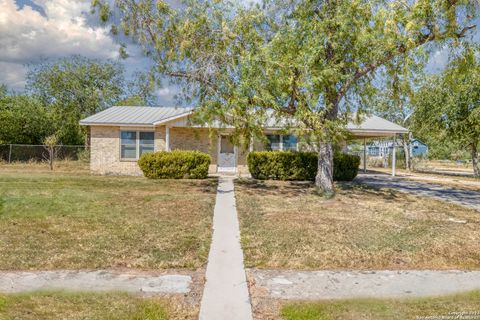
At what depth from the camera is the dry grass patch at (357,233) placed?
18.2 feet

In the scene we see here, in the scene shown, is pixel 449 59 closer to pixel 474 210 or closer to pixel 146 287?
pixel 474 210

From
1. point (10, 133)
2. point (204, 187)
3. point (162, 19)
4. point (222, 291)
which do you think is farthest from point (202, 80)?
point (10, 133)

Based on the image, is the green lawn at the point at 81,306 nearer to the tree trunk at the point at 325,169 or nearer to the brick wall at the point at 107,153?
the tree trunk at the point at 325,169

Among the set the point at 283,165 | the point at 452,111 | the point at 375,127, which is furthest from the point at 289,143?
the point at 452,111

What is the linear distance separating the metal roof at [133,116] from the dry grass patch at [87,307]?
1357 cm

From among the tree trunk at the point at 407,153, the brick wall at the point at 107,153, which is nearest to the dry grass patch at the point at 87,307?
the brick wall at the point at 107,153

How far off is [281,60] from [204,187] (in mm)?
5757

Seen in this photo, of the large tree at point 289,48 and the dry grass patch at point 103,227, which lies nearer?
the dry grass patch at point 103,227

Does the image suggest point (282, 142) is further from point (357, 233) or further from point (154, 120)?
point (357, 233)

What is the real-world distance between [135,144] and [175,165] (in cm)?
421

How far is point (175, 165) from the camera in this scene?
1669 centimetres

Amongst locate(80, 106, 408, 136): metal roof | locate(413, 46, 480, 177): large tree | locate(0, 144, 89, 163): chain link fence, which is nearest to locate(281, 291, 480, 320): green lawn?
locate(80, 106, 408, 136): metal roof

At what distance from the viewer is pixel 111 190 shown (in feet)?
42.4

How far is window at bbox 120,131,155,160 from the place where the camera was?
19703mm
